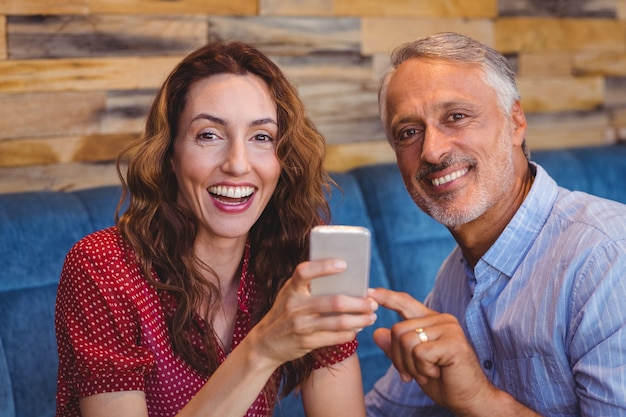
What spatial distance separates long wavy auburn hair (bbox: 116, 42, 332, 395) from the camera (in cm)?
170

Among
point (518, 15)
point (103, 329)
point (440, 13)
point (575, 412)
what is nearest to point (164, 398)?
point (103, 329)

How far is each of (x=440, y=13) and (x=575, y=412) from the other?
1690mm

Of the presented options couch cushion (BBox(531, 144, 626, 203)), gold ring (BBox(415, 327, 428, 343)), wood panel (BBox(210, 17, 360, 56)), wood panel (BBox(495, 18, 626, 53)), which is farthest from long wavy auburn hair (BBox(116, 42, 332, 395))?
wood panel (BBox(495, 18, 626, 53))

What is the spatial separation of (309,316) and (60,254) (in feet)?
3.39

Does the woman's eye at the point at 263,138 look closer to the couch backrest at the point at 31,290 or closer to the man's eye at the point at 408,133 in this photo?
the man's eye at the point at 408,133

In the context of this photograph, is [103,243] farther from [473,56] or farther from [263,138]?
[473,56]

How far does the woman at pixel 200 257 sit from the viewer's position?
159 centimetres

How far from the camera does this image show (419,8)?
300cm

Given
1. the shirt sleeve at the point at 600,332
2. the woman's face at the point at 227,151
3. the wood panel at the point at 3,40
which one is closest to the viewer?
the shirt sleeve at the point at 600,332

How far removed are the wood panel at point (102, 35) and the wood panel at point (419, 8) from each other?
→ 0.51 m

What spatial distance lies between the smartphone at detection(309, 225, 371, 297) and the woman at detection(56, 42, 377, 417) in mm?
273

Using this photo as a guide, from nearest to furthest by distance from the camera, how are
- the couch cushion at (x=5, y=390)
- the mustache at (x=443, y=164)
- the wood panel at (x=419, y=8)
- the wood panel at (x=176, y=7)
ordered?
1. the mustache at (x=443, y=164)
2. the couch cushion at (x=5, y=390)
3. the wood panel at (x=176, y=7)
4. the wood panel at (x=419, y=8)

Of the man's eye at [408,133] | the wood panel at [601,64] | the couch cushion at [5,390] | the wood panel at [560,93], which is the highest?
the man's eye at [408,133]

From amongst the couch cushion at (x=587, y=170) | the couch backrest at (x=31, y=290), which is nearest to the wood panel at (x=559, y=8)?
the couch cushion at (x=587, y=170)
